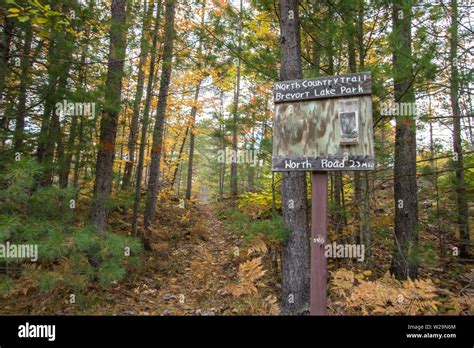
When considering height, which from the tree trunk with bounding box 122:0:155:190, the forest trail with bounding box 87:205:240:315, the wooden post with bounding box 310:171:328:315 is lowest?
the forest trail with bounding box 87:205:240:315

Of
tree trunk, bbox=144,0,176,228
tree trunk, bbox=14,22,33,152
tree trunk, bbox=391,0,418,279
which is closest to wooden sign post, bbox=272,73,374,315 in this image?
tree trunk, bbox=391,0,418,279

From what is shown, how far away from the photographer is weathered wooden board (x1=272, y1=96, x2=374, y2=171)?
107 inches

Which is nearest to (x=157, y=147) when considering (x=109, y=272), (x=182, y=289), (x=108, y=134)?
(x=108, y=134)

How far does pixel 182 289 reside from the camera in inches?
262

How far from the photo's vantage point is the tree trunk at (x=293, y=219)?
4.19 m

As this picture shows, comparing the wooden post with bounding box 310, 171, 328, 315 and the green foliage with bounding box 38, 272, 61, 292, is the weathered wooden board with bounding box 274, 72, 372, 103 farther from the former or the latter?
the green foliage with bounding box 38, 272, 61, 292

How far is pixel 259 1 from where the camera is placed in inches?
226

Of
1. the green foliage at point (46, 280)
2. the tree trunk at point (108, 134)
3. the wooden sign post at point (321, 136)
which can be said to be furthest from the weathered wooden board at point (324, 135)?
the tree trunk at point (108, 134)

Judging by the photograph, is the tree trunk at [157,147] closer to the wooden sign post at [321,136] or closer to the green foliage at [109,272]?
the green foliage at [109,272]

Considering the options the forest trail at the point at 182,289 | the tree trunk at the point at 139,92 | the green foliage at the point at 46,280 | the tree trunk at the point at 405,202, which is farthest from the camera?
the tree trunk at the point at 139,92

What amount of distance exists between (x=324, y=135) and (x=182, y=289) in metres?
5.51
